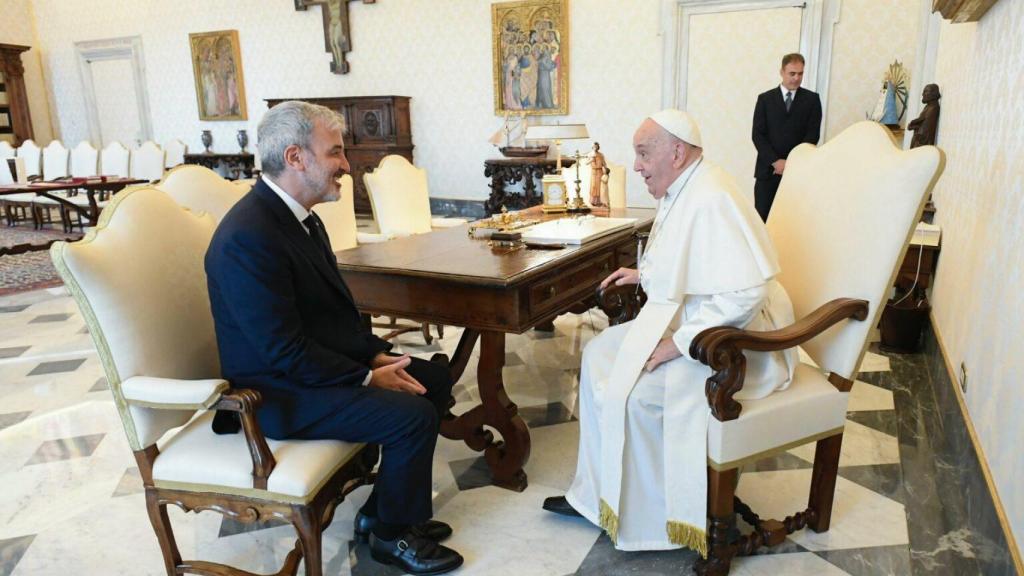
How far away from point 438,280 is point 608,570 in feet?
3.56

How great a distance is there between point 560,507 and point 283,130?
1520mm

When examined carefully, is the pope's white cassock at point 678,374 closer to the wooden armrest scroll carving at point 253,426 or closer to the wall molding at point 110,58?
the wooden armrest scroll carving at point 253,426

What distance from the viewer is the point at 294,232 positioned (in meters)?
1.91

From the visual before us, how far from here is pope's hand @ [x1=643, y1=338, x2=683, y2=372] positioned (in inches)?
78.6

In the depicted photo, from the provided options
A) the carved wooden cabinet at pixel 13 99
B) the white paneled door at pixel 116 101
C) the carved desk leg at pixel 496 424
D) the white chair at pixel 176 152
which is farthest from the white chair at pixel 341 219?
the carved wooden cabinet at pixel 13 99

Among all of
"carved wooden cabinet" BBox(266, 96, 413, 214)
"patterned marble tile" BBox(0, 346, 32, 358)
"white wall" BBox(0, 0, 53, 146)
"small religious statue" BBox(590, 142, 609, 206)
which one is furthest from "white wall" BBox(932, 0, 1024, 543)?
"white wall" BBox(0, 0, 53, 146)

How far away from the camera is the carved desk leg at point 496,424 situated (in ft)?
8.20

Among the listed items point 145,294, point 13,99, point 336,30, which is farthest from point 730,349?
point 13,99

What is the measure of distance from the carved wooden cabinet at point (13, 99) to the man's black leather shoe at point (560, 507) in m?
13.5

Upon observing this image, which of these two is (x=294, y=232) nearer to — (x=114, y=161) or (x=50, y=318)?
(x=50, y=318)

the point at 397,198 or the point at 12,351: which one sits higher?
the point at 397,198

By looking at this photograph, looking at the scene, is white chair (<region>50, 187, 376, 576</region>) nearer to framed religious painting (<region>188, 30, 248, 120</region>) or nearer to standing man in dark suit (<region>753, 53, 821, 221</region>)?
standing man in dark suit (<region>753, 53, 821, 221</region>)

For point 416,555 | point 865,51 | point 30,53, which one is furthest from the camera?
point 30,53

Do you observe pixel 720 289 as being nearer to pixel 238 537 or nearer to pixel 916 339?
pixel 238 537
